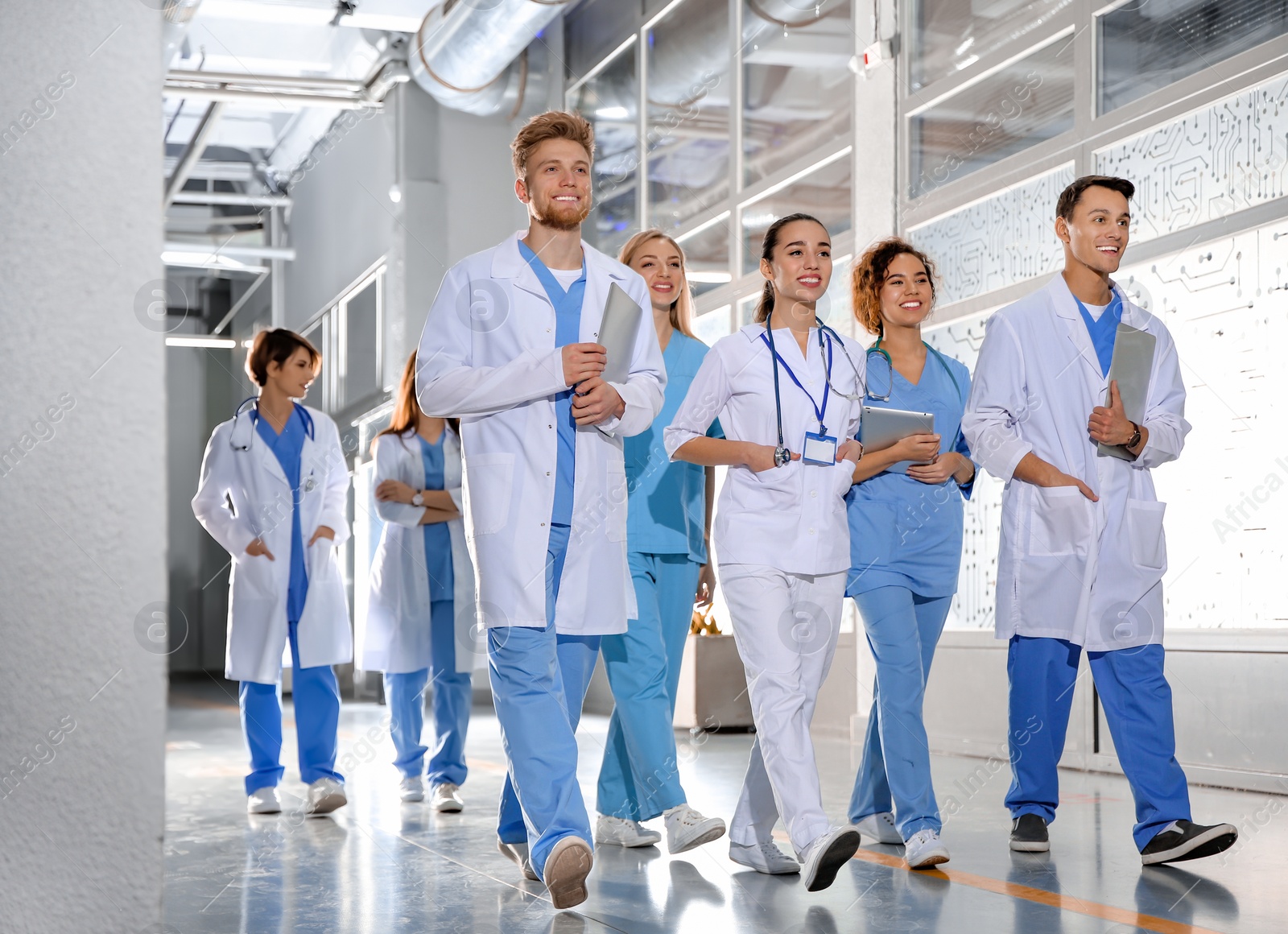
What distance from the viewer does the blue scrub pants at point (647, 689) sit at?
340 centimetres

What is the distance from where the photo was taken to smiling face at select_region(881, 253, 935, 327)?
3.52 m

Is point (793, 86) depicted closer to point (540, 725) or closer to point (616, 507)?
point (616, 507)

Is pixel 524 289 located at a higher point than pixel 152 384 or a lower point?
higher

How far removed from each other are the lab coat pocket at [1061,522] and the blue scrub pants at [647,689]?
0.94 m

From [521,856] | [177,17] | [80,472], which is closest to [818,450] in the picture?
[521,856]

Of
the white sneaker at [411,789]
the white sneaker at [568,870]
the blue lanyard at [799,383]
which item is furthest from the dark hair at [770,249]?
the white sneaker at [411,789]

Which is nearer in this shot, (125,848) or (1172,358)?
(125,848)

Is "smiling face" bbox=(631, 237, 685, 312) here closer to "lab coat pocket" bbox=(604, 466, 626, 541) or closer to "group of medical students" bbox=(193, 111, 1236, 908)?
"group of medical students" bbox=(193, 111, 1236, 908)

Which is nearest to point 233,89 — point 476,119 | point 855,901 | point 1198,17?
point 476,119

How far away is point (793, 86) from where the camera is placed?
824 cm

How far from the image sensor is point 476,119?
448 inches

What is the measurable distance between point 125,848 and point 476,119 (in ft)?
34.3

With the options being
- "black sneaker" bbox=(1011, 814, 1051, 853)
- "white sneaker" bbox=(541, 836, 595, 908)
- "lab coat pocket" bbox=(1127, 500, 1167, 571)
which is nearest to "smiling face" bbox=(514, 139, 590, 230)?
"white sneaker" bbox=(541, 836, 595, 908)

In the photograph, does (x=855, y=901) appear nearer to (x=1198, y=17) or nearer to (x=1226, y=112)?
(x=1226, y=112)
